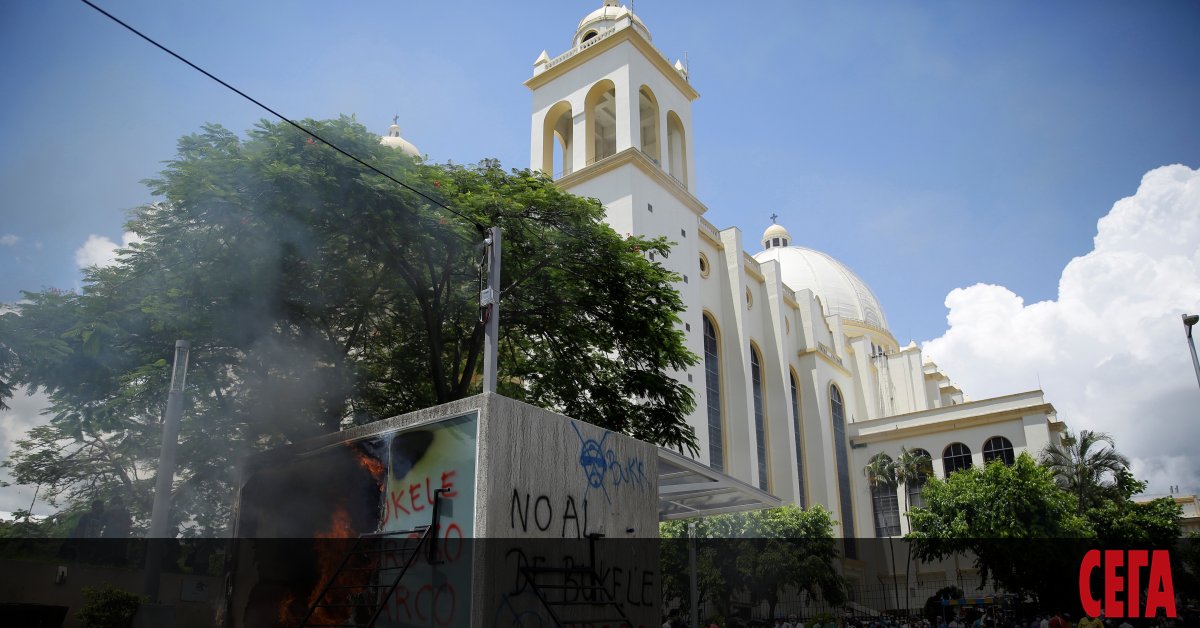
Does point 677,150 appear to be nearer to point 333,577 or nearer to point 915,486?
point 915,486

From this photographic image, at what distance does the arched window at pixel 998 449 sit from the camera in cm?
3716

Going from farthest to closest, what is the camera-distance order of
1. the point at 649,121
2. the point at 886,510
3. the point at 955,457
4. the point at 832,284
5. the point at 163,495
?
1. the point at 832,284
2. the point at 886,510
3. the point at 955,457
4. the point at 649,121
5. the point at 163,495

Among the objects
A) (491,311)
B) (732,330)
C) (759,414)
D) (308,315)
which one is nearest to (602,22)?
(732,330)

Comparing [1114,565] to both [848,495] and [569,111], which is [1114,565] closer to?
[848,495]

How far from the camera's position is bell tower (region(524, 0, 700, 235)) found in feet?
102

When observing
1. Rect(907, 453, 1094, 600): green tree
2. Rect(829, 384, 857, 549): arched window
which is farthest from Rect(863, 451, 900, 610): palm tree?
Rect(907, 453, 1094, 600): green tree

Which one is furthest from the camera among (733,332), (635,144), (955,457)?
(955,457)

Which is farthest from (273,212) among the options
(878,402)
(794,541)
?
(878,402)

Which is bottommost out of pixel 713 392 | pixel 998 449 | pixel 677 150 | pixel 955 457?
pixel 955 457

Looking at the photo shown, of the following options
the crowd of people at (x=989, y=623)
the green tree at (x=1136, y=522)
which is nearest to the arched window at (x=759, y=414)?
the crowd of people at (x=989, y=623)

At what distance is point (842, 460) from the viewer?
1658 inches

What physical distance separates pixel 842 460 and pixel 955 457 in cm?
537

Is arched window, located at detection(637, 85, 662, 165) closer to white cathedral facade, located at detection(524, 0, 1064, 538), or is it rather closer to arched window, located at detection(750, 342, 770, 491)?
white cathedral facade, located at detection(524, 0, 1064, 538)

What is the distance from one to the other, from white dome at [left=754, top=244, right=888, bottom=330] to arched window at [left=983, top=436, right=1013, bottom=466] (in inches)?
→ 747
